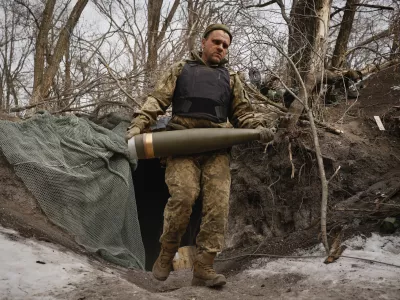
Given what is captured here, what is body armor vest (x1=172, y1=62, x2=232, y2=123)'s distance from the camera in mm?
3029

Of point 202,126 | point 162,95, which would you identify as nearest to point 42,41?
point 162,95

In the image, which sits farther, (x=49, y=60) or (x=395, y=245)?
(x=49, y=60)

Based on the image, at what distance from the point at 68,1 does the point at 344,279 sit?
12520 mm

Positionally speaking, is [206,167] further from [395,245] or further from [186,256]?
[186,256]

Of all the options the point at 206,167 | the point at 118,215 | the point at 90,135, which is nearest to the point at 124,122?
the point at 90,135

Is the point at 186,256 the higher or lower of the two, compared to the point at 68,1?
lower

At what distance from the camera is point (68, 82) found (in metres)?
8.01

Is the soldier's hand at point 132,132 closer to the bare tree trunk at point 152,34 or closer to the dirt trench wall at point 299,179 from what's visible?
the dirt trench wall at point 299,179

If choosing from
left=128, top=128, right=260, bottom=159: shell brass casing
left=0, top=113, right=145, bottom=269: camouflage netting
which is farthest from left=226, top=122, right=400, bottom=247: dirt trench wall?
left=128, top=128, right=260, bottom=159: shell brass casing

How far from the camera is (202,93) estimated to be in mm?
3023

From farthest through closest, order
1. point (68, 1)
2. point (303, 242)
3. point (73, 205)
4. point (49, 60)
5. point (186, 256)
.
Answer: point (68, 1) → point (49, 60) → point (186, 256) → point (73, 205) → point (303, 242)

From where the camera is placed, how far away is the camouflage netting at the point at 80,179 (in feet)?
14.6

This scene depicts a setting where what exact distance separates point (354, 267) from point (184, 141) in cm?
143

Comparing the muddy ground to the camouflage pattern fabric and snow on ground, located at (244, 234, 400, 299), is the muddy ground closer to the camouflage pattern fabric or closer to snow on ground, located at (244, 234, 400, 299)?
snow on ground, located at (244, 234, 400, 299)
